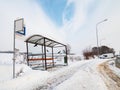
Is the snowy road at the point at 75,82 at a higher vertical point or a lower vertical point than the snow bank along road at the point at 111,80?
higher

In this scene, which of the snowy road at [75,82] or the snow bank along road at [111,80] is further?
the snow bank along road at [111,80]

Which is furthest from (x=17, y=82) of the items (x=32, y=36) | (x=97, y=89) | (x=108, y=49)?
(x=108, y=49)

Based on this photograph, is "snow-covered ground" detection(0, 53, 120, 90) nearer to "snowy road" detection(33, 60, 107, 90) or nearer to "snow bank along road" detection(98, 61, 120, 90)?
"snowy road" detection(33, 60, 107, 90)

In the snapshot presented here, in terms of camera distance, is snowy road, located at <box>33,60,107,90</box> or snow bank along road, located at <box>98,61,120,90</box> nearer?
snowy road, located at <box>33,60,107,90</box>

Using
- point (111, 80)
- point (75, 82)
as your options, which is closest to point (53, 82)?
point (75, 82)

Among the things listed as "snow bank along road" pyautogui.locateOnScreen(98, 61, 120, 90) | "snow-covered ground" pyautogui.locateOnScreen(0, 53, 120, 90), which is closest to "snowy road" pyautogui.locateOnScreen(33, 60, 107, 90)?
"snow-covered ground" pyautogui.locateOnScreen(0, 53, 120, 90)

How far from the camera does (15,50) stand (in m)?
9.07

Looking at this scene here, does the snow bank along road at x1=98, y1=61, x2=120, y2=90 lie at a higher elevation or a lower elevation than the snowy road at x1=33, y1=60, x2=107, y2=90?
lower

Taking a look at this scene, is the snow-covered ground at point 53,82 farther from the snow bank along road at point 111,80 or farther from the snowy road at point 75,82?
the snow bank along road at point 111,80

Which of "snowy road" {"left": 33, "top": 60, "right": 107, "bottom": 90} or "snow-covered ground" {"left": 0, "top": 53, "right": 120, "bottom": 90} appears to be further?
"snow-covered ground" {"left": 0, "top": 53, "right": 120, "bottom": 90}

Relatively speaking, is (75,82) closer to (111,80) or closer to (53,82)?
(53,82)

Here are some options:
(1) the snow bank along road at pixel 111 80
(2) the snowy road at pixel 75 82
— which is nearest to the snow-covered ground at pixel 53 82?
(2) the snowy road at pixel 75 82

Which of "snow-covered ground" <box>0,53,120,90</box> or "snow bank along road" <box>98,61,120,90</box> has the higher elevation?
"snow-covered ground" <box>0,53,120,90</box>

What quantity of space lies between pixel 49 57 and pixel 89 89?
18226 mm
